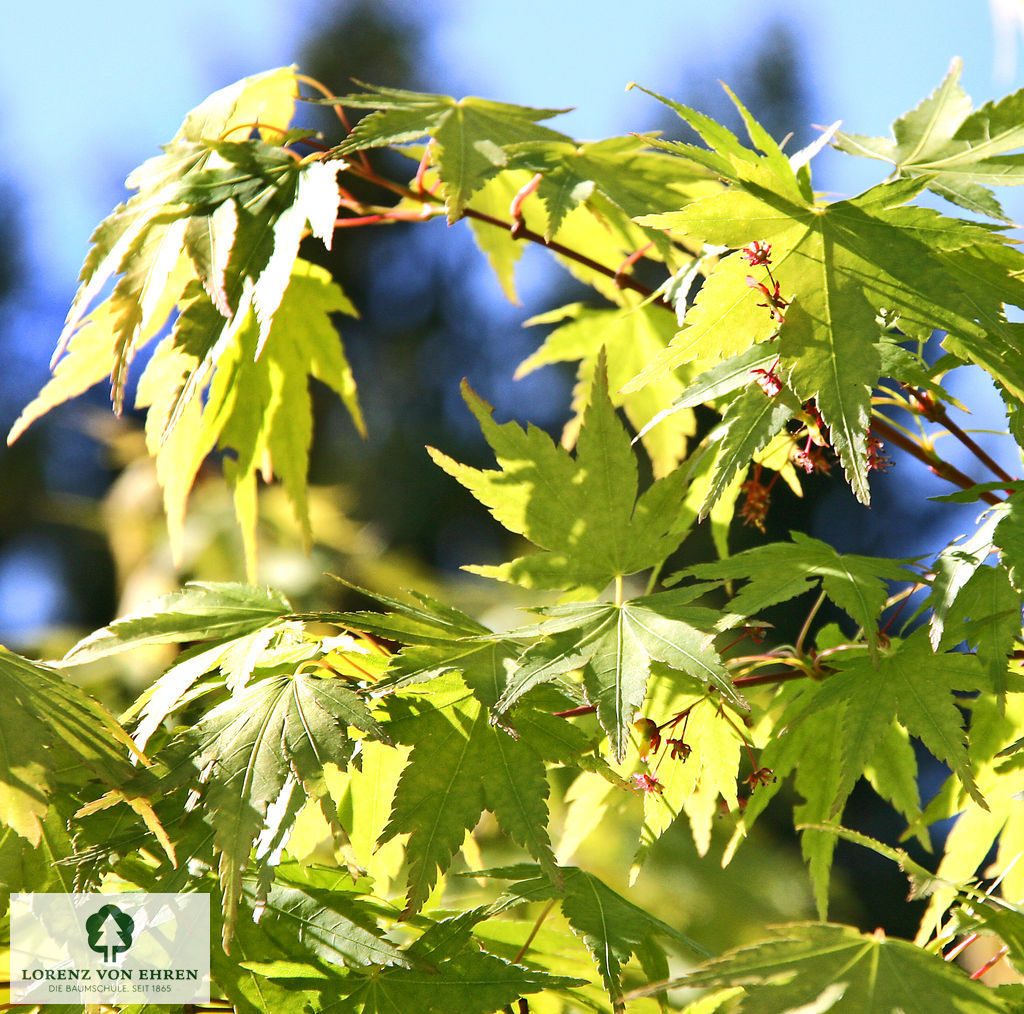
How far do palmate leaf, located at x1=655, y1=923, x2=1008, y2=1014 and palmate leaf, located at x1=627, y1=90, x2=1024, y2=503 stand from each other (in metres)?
0.20

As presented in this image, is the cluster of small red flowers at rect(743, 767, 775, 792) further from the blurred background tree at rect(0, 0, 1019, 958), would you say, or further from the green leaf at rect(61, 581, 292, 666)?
the blurred background tree at rect(0, 0, 1019, 958)

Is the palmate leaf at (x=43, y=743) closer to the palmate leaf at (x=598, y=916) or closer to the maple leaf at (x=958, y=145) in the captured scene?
the palmate leaf at (x=598, y=916)

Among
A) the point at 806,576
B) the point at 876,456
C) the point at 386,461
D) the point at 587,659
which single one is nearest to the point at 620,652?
the point at 587,659

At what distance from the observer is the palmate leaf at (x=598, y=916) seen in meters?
0.46

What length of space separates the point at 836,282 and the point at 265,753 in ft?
1.18

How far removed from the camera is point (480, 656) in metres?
0.48

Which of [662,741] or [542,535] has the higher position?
[542,535]

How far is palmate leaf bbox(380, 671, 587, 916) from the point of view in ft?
1.47

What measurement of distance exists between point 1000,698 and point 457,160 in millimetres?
427

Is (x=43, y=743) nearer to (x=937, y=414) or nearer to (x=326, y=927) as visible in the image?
(x=326, y=927)

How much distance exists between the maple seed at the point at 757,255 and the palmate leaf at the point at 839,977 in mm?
304

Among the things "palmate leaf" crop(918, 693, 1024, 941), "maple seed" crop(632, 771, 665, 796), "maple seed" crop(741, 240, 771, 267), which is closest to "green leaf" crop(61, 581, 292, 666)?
"maple seed" crop(632, 771, 665, 796)

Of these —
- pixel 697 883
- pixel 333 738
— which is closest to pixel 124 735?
pixel 333 738

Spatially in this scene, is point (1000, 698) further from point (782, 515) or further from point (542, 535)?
point (782, 515)
